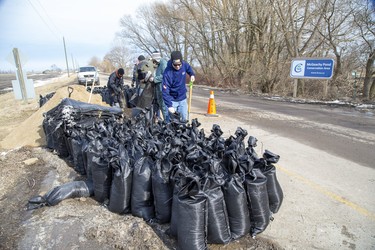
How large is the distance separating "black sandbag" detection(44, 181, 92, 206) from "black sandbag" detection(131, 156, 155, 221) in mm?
841

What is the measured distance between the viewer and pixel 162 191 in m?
2.60

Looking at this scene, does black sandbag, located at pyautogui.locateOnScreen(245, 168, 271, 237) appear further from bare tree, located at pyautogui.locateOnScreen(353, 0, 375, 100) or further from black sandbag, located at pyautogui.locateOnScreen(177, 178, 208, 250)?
bare tree, located at pyautogui.locateOnScreen(353, 0, 375, 100)

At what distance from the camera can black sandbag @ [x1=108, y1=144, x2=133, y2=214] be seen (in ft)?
9.18

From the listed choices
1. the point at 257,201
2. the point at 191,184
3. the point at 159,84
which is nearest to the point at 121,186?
the point at 191,184

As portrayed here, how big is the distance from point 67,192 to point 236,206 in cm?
207

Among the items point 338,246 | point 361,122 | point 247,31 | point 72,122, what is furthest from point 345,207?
point 247,31

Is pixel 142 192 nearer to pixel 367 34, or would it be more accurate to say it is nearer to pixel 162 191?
pixel 162 191

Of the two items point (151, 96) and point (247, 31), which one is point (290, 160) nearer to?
point (151, 96)

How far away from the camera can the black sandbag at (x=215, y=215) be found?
A: 89.4 inches

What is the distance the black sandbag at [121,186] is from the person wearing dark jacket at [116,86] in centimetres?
598

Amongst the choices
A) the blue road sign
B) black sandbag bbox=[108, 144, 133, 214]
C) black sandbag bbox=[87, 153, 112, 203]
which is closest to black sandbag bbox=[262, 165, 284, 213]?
black sandbag bbox=[108, 144, 133, 214]

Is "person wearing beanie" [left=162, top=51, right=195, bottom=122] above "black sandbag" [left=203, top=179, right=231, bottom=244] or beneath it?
above

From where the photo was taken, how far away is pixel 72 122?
4.62 meters

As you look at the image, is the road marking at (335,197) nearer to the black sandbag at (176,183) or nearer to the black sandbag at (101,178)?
the black sandbag at (176,183)
